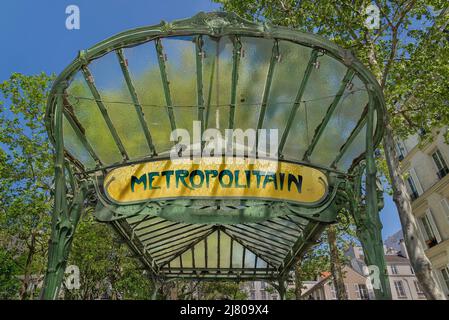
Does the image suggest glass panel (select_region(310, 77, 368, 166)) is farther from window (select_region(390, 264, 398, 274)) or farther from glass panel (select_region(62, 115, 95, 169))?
window (select_region(390, 264, 398, 274))

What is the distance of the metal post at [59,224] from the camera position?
3660 millimetres

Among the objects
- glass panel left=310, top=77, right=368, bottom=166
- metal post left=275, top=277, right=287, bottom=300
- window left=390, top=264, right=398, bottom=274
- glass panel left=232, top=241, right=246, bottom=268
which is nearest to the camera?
glass panel left=310, top=77, right=368, bottom=166

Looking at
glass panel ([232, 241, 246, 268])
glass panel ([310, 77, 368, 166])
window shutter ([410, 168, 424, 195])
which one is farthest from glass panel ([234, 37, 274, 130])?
window shutter ([410, 168, 424, 195])

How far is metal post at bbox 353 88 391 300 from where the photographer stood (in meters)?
3.65

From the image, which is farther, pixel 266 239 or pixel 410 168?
pixel 410 168

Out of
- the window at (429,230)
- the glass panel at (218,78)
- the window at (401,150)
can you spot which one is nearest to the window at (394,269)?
the window at (401,150)

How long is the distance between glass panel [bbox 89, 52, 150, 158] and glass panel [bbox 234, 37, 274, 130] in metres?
1.50

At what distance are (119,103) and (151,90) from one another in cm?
50

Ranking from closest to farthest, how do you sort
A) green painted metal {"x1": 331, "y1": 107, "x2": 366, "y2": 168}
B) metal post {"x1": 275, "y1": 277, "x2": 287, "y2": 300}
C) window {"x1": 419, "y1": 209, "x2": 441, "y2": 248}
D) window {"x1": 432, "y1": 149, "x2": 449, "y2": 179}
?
green painted metal {"x1": 331, "y1": 107, "x2": 366, "y2": 168}
metal post {"x1": 275, "y1": 277, "x2": 287, "y2": 300}
window {"x1": 419, "y1": 209, "x2": 441, "y2": 248}
window {"x1": 432, "y1": 149, "x2": 449, "y2": 179}
